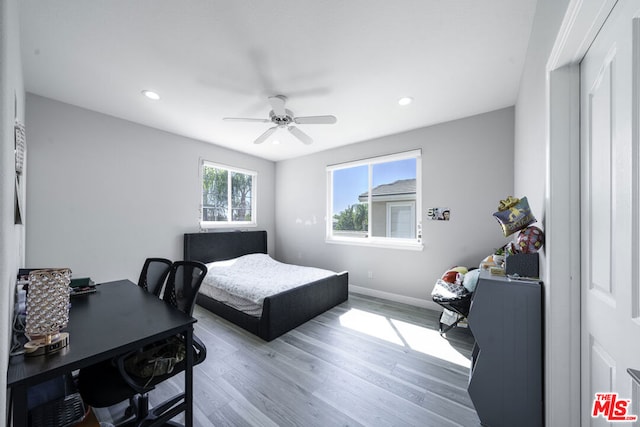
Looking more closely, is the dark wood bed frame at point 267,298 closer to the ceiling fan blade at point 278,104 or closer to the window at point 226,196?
the window at point 226,196

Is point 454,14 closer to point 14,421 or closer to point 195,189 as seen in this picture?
point 14,421

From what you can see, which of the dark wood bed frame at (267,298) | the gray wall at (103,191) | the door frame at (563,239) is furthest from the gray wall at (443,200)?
the gray wall at (103,191)

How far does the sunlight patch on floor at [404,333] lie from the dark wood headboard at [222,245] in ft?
7.69

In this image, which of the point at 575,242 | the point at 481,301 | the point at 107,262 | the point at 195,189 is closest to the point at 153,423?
the point at 481,301

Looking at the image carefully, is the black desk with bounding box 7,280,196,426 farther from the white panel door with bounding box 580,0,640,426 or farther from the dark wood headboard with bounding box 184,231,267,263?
the dark wood headboard with bounding box 184,231,267,263

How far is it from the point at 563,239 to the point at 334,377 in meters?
1.82

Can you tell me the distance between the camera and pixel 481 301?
147 centimetres

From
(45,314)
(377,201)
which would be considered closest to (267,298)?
(45,314)

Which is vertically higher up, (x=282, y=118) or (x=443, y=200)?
(x=282, y=118)

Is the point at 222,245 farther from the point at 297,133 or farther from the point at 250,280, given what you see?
the point at 297,133

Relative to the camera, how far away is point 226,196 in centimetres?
451

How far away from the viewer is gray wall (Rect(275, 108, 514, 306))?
9.51ft

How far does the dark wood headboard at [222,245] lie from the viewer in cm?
375

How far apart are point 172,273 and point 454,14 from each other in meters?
2.63
